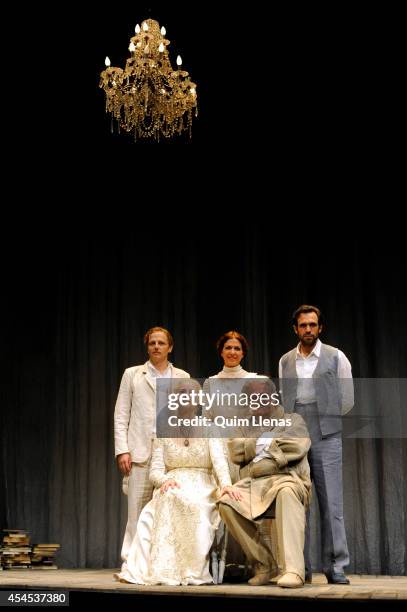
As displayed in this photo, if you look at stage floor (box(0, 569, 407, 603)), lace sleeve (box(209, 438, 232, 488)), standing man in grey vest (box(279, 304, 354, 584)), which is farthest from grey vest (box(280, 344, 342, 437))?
stage floor (box(0, 569, 407, 603))

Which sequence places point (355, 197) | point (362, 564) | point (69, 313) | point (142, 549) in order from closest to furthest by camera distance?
point (142, 549)
point (362, 564)
point (355, 197)
point (69, 313)

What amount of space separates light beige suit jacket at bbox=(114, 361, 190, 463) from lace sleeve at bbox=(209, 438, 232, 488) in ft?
1.96

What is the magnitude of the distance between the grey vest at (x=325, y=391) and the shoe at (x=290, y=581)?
0.74 meters

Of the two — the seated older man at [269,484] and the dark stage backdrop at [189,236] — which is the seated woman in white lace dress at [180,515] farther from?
the dark stage backdrop at [189,236]

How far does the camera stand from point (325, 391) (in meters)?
4.73

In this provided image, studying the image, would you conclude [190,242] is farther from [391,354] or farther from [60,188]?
[391,354]

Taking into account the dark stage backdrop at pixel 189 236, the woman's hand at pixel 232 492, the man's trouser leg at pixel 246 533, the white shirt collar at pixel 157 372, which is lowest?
the man's trouser leg at pixel 246 533

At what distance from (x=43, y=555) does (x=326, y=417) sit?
2518mm

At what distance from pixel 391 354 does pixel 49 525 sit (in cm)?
260

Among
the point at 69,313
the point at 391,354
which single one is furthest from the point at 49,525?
the point at 391,354

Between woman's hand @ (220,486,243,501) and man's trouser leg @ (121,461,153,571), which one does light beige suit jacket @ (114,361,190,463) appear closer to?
man's trouser leg @ (121,461,153,571)

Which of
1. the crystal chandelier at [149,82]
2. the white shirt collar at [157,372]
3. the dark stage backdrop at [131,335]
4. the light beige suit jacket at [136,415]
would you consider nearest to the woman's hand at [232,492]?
the light beige suit jacket at [136,415]

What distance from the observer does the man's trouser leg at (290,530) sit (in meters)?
4.37

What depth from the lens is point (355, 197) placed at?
6566 millimetres
